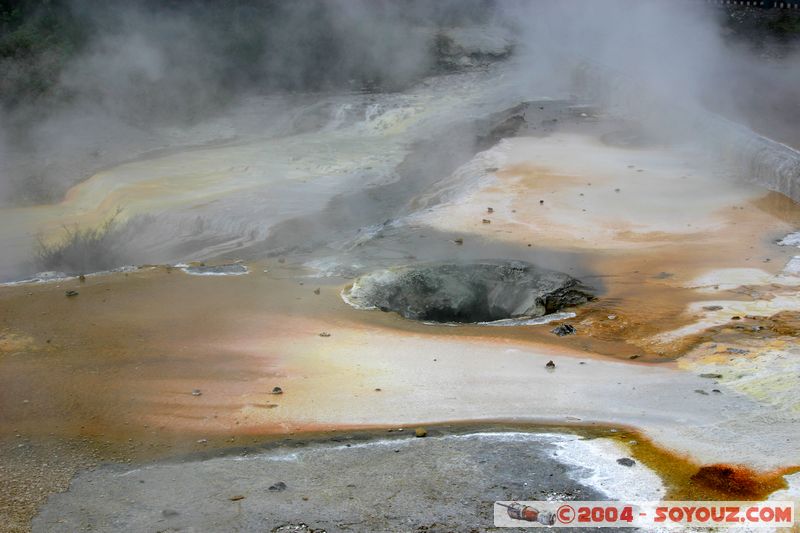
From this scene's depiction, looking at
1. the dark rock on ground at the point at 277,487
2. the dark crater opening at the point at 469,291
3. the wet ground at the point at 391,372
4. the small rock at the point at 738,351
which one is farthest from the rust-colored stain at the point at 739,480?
the dark crater opening at the point at 469,291

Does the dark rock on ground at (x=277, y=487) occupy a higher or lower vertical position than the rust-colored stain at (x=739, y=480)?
lower

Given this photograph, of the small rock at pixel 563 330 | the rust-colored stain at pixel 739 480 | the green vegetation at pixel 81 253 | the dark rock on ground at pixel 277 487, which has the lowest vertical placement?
the green vegetation at pixel 81 253

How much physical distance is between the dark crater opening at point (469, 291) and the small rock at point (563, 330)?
42 centimetres

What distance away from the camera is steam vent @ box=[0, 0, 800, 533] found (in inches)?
135

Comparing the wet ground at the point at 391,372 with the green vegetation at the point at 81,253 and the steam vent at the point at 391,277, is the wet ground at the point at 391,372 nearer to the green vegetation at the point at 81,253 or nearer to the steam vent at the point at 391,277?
the steam vent at the point at 391,277

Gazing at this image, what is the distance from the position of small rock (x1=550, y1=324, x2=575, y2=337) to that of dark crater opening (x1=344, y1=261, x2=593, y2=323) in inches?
16.6

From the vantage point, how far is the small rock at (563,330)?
498 centimetres

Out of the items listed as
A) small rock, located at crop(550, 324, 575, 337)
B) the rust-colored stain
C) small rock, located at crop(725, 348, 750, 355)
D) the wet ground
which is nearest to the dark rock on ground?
the wet ground

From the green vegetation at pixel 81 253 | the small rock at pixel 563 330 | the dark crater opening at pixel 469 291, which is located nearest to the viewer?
the small rock at pixel 563 330

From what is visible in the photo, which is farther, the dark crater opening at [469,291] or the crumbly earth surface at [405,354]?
the dark crater opening at [469,291]

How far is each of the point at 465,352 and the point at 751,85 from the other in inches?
319

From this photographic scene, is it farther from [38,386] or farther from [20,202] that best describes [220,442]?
[20,202]

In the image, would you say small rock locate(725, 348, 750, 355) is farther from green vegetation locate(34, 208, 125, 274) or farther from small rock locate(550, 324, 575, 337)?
green vegetation locate(34, 208, 125, 274)

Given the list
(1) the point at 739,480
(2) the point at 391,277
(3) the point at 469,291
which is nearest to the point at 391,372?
(2) the point at 391,277
